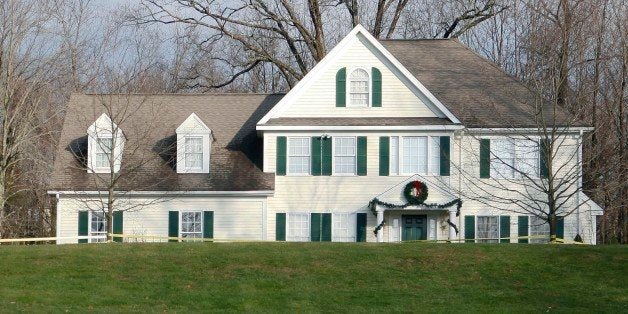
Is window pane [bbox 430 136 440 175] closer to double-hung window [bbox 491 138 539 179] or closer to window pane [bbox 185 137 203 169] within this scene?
double-hung window [bbox 491 138 539 179]

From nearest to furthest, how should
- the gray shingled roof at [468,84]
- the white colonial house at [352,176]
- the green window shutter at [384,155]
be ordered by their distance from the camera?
the white colonial house at [352,176]
the green window shutter at [384,155]
the gray shingled roof at [468,84]

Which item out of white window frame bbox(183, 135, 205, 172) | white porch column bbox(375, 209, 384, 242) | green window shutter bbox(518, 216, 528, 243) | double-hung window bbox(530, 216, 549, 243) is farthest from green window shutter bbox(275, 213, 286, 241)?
double-hung window bbox(530, 216, 549, 243)

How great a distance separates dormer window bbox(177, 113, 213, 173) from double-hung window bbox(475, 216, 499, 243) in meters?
9.89

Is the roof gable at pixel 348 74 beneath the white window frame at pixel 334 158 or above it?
above

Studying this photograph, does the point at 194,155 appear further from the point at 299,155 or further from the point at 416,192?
the point at 416,192

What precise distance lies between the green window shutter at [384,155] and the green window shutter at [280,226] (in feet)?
12.4

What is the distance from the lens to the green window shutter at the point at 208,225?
1439 inches

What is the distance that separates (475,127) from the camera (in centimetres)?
3650

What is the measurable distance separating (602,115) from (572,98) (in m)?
1.56

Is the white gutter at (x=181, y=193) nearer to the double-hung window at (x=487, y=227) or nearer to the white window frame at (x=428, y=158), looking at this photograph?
the white window frame at (x=428, y=158)

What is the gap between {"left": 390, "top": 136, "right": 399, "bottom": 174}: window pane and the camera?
120 ft

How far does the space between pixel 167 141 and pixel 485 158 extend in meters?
11.6

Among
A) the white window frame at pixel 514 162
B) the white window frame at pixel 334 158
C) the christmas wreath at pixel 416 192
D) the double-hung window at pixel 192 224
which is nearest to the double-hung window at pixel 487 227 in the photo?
the white window frame at pixel 514 162

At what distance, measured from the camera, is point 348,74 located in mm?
37031
